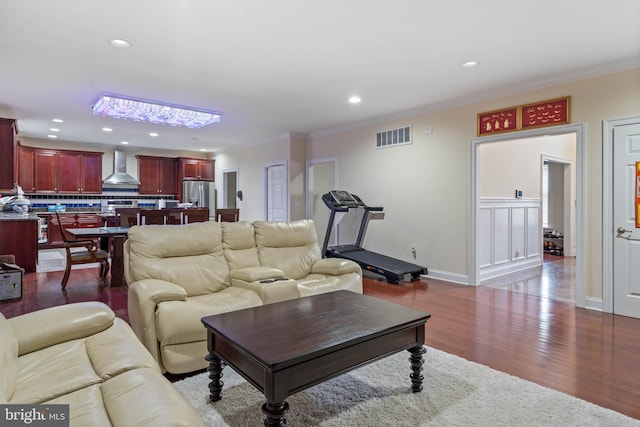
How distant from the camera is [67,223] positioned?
321 inches

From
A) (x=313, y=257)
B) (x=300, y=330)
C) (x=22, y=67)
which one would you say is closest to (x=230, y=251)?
(x=313, y=257)

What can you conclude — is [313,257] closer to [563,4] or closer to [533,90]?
[563,4]

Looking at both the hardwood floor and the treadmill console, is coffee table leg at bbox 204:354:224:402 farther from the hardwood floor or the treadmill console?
the treadmill console

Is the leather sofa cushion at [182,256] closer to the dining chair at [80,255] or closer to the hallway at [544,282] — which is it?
the dining chair at [80,255]

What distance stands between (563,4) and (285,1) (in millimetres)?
2003

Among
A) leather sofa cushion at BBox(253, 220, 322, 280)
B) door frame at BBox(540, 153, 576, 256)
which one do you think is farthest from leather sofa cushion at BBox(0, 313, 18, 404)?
door frame at BBox(540, 153, 576, 256)

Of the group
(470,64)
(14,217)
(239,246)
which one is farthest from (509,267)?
(14,217)

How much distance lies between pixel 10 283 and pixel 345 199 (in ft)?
15.0

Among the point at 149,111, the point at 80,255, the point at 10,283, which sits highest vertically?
the point at 149,111

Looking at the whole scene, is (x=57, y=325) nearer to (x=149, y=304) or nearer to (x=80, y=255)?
(x=149, y=304)

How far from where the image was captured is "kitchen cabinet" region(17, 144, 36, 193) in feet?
25.6

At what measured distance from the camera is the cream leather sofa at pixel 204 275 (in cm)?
232

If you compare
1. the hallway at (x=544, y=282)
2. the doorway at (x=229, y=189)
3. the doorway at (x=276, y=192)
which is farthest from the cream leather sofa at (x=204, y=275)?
the doorway at (x=229, y=189)

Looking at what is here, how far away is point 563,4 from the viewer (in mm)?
2576
